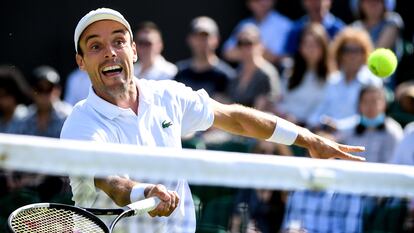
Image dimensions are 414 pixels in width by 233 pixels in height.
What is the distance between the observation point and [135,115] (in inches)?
200

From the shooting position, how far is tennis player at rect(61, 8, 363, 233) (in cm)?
498

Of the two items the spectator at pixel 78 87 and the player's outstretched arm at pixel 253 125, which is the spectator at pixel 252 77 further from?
the player's outstretched arm at pixel 253 125

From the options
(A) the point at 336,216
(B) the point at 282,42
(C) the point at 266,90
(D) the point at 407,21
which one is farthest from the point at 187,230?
(D) the point at 407,21

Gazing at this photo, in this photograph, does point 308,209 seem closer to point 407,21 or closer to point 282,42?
point 282,42

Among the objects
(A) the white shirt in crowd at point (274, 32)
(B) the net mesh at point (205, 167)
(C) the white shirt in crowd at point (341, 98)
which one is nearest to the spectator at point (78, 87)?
(A) the white shirt in crowd at point (274, 32)

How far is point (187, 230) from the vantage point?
5.09 m

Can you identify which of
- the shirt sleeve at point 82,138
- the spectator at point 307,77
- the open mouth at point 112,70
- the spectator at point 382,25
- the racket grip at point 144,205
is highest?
the spectator at point 382,25

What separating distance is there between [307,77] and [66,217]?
546cm

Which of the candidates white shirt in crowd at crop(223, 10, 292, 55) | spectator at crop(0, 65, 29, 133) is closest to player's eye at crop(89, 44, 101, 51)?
spectator at crop(0, 65, 29, 133)

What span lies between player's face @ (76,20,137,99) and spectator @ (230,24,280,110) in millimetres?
4439

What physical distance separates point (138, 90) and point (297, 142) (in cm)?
95

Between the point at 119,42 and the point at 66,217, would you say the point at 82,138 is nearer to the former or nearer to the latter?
the point at 66,217

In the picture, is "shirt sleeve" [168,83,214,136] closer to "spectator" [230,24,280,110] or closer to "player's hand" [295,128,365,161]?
"player's hand" [295,128,365,161]

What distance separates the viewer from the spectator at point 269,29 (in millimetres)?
10586
